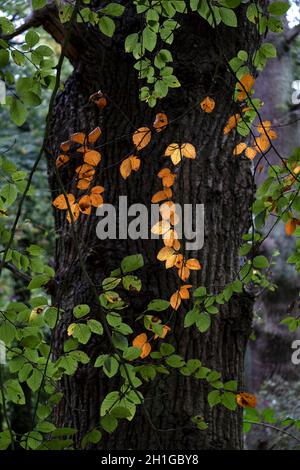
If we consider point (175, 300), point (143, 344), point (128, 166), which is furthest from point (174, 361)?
point (128, 166)

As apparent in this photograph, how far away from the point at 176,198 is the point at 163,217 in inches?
7.9

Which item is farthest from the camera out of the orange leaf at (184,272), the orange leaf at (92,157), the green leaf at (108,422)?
the orange leaf at (184,272)

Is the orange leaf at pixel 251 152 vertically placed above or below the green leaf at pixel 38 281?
above

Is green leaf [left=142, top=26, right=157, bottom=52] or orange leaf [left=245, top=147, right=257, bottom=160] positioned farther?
orange leaf [left=245, top=147, right=257, bottom=160]

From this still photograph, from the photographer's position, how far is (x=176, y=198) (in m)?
2.31

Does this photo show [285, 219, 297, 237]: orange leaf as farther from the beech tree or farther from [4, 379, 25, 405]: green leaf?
[4, 379, 25, 405]: green leaf

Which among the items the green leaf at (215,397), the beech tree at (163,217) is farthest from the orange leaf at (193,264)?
the green leaf at (215,397)

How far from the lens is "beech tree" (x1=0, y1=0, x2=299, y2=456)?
1.92 m

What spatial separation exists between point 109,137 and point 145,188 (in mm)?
255

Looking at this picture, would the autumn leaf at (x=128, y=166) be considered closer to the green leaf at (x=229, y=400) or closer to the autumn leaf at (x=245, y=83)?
the autumn leaf at (x=245, y=83)

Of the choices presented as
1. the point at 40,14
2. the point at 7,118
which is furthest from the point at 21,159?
the point at 40,14

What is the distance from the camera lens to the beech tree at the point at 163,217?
75.4 inches

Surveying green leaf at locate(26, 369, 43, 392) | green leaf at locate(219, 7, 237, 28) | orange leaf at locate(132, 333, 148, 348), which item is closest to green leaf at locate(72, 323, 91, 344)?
green leaf at locate(26, 369, 43, 392)

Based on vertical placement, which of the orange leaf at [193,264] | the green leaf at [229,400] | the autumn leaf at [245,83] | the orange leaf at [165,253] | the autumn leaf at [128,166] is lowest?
the green leaf at [229,400]
